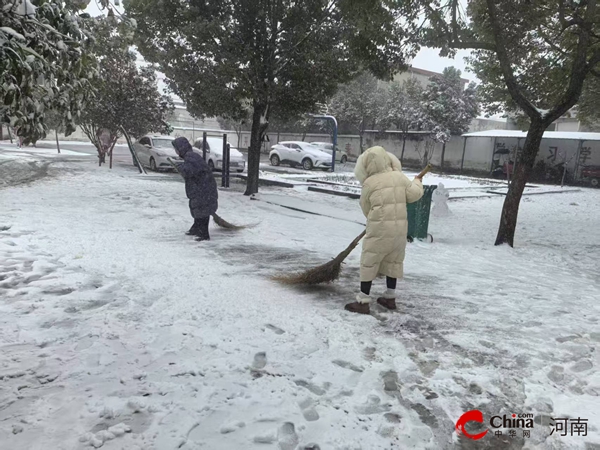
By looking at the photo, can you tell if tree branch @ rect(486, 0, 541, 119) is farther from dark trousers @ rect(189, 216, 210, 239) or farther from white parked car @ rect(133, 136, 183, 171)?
white parked car @ rect(133, 136, 183, 171)

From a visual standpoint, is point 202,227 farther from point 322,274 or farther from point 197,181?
point 322,274

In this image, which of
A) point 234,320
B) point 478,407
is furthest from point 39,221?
point 478,407

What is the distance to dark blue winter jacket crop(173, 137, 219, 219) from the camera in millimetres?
6520

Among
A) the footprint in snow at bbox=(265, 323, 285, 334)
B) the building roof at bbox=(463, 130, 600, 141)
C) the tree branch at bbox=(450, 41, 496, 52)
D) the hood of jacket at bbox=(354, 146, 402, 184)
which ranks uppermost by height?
the tree branch at bbox=(450, 41, 496, 52)

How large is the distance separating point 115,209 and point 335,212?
4717 mm

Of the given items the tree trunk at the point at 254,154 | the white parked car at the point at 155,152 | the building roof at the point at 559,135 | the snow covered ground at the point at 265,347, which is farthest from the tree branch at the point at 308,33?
the building roof at the point at 559,135

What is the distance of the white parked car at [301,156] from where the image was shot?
23359 mm

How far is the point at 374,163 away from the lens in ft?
13.2

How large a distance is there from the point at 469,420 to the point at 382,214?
6.05 ft

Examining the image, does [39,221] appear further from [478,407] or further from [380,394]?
[478,407]

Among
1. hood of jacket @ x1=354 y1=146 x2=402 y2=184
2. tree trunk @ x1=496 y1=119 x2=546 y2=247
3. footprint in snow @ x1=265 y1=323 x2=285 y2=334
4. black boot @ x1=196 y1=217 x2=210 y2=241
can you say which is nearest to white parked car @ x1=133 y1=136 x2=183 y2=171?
black boot @ x1=196 y1=217 x2=210 y2=241

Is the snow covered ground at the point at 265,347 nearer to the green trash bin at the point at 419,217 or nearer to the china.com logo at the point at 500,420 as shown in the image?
the china.com logo at the point at 500,420

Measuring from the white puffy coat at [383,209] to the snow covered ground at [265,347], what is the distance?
1.62 feet

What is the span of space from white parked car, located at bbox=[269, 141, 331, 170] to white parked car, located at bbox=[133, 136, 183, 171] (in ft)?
23.8
